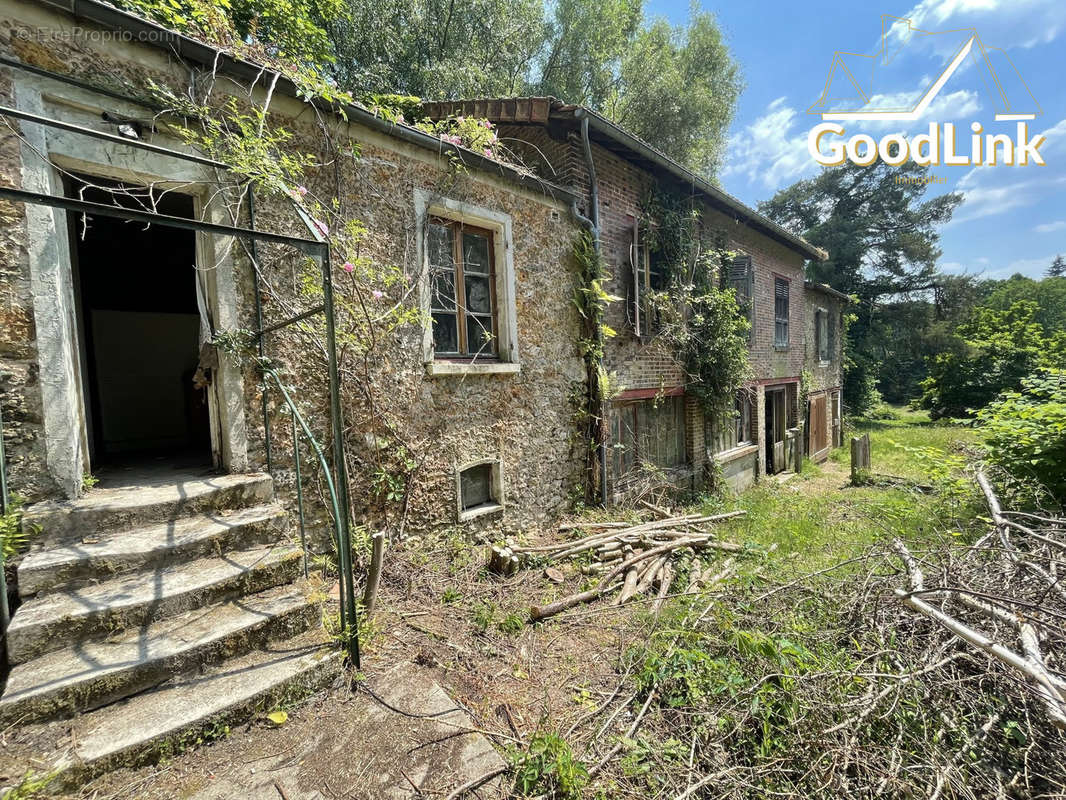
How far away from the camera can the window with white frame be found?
4.61 meters

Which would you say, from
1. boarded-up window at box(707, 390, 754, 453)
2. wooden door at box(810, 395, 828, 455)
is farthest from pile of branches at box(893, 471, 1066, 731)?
wooden door at box(810, 395, 828, 455)

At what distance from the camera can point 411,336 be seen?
445cm

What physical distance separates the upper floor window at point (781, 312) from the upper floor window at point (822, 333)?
115 inches

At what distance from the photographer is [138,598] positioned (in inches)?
94.3

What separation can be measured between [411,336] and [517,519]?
268cm

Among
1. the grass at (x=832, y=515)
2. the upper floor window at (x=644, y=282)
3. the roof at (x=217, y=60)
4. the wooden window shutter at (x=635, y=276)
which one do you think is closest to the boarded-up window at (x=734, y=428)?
the grass at (x=832, y=515)

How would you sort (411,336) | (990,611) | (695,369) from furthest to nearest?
1. (695,369)
2. (411,336)
3. (990,611)

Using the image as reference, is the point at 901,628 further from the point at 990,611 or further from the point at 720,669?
the point at 720,669

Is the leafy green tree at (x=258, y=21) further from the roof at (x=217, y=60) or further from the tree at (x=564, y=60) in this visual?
the tree at (x=564, y=60)

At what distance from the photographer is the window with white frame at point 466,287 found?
15.1ft

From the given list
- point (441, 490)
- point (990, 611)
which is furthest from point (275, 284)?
point (990, 611)

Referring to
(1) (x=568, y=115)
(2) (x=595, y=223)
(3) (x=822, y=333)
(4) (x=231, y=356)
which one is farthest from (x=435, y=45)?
(3) (x=822, y=333)

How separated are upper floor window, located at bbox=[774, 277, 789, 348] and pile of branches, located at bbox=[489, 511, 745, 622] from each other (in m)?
7.91

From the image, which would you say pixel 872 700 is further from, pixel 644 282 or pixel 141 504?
pixel 644 282
